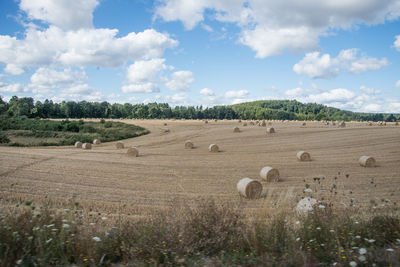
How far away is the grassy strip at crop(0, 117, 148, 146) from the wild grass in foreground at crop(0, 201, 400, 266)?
36.3 m

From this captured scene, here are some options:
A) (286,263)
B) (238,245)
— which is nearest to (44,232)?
(238,245)

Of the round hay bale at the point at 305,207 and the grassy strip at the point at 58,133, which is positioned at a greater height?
the round hay bale at the point at 305,207

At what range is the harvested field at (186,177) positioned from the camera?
11914mm

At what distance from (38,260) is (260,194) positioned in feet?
33.6

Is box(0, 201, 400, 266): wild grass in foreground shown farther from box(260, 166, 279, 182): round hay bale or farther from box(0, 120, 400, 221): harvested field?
box(260, 166, 279, 182): round hay bale

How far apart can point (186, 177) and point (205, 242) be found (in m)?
12.1

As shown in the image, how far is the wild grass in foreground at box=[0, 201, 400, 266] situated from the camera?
459cm

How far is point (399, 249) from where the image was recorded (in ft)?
15.7

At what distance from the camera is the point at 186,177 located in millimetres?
17141

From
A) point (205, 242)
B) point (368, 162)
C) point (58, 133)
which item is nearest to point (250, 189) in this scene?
point (205, 242)

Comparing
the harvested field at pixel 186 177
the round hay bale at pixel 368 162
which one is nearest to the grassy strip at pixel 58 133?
the harvested field at pixel 186 177

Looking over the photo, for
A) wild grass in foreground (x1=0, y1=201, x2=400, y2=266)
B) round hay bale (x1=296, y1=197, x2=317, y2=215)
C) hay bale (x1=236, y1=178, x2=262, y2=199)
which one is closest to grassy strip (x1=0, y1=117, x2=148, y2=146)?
hay bale (x1=236, y1=178, x2=262, y2=199)

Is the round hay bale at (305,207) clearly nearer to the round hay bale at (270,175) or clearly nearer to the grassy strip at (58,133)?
the round hay bale at (270,175)

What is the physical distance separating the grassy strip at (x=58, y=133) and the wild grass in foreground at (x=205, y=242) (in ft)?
119
